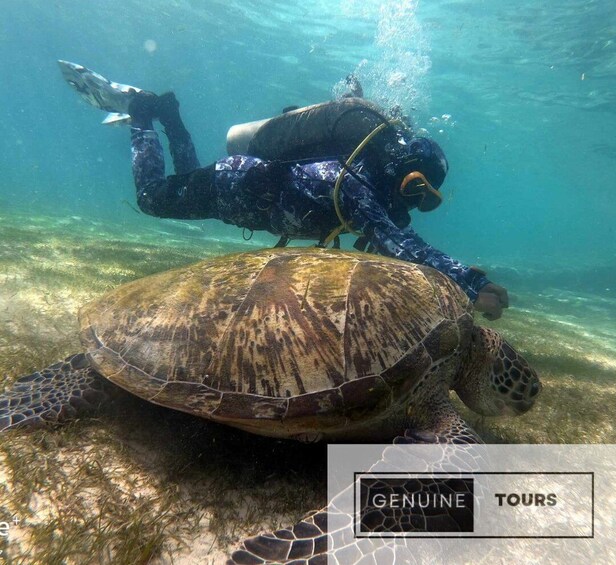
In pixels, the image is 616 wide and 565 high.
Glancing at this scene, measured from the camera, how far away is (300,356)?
2.32 m

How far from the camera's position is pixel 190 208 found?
6.05m

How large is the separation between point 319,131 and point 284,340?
4.25 meters

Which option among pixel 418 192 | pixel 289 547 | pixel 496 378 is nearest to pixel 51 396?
pixel 289 547

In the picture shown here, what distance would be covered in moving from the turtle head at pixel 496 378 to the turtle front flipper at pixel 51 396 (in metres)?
3.07

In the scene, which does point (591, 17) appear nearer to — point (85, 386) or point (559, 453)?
point (559, 453)

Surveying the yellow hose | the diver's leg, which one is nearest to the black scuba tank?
the yellow hose

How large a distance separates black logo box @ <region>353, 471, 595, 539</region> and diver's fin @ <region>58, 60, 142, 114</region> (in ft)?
27.6

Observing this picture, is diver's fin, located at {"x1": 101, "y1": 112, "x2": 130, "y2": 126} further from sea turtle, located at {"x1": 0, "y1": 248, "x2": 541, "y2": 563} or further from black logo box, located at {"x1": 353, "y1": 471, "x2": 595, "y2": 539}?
black logo box, located at {"x1": 353, "y1": 471, "x2": 595, "y2": 539}

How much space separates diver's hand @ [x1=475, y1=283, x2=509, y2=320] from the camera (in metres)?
3.53

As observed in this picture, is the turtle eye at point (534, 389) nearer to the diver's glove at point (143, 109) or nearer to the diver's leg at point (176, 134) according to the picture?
the diver's leg at point (176, 134)

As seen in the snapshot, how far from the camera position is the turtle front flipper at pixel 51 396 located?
2.55m

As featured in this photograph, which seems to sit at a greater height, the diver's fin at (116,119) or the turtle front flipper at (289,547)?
the diver's fin at (116,119)

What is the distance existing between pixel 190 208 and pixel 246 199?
1.18 m

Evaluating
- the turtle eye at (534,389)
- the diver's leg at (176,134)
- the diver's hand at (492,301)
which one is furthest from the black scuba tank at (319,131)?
the turtle eye at (534,389)
